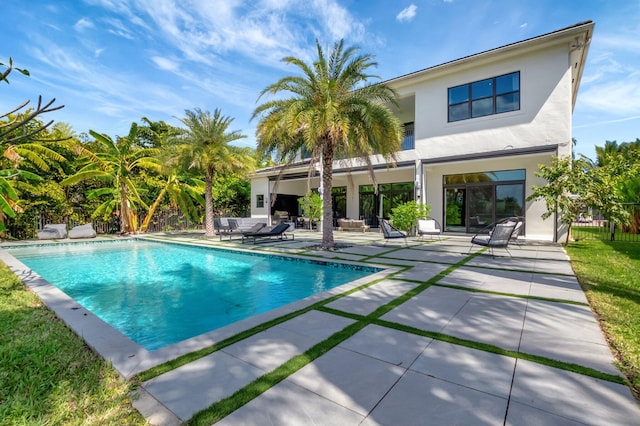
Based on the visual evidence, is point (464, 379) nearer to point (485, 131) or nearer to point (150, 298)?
point (150, 298)

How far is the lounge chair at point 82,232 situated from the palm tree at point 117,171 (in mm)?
1217

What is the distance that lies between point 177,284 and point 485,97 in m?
17.3

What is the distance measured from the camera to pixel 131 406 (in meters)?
2.61

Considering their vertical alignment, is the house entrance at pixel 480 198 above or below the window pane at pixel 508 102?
below

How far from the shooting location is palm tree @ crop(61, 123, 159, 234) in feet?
58.5

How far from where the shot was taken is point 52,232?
17.3m

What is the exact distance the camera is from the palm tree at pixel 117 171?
17.8 meters

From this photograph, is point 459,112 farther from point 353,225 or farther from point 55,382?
point 55,382

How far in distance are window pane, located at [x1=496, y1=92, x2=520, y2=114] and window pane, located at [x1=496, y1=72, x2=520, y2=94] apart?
27 cm

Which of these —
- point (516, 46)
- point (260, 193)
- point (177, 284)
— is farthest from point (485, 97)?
point (260, 193)

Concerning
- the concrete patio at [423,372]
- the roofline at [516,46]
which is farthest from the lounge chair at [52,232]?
the roofline at [516,46]

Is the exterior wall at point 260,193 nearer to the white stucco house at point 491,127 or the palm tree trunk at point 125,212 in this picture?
the white stucco house at point 491,127

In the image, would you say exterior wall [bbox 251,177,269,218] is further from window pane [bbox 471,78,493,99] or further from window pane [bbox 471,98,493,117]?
window pane [bbox 471,78,493,99]

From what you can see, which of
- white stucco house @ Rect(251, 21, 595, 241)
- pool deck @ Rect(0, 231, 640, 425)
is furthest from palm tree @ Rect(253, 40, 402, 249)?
pool deck @ Rect(0, 231, 640, 425)
